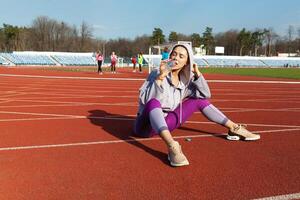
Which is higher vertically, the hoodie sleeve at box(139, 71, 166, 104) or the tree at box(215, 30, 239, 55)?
the tree at box(215, 30, 239, 55)

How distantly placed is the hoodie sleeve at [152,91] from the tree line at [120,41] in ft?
303

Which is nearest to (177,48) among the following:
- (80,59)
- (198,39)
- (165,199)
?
(165,199)

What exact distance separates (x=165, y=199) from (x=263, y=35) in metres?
124

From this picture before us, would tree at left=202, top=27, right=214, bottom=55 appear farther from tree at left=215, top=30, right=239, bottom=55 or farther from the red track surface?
the red track surface

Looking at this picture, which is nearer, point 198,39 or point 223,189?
point 223,189

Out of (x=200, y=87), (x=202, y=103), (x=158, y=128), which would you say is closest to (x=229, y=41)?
(x=202, y=103)

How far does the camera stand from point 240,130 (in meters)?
4.95

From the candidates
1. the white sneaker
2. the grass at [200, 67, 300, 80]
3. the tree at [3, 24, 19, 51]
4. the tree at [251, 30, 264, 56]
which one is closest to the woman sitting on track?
the white sneaker

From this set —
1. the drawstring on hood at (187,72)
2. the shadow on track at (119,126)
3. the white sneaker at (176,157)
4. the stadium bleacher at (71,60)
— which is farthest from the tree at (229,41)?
the white sneaker at (176,157)

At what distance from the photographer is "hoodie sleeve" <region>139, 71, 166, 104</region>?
174 inches

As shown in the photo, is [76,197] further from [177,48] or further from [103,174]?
[177,48]

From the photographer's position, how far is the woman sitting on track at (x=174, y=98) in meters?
4.36

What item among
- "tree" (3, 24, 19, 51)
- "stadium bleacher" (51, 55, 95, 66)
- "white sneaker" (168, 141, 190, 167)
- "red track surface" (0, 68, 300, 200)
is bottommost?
"red track surface" (0, 68, 300, 200)

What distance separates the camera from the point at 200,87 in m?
4.86
